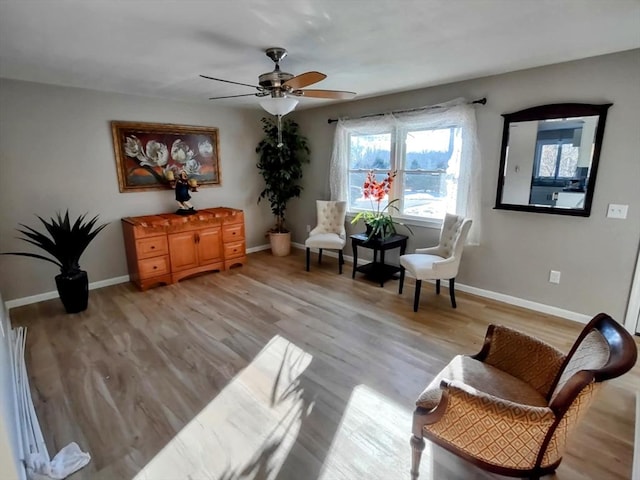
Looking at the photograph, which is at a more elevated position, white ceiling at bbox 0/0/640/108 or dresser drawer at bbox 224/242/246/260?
white ceiling at bbox 0/0/640/108

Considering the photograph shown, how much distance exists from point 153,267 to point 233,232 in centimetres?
115

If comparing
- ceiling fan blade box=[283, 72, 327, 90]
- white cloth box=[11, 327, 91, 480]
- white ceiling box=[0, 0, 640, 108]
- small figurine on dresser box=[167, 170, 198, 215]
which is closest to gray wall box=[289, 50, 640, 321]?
white ceiling box=[0, 0, 640, 108]

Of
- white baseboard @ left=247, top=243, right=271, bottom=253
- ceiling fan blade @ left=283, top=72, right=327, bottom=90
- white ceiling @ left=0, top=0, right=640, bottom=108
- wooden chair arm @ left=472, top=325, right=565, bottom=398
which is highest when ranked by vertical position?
white ceiling @ left=0, top=0, right=640, bottom=108

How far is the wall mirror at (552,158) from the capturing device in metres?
2.83

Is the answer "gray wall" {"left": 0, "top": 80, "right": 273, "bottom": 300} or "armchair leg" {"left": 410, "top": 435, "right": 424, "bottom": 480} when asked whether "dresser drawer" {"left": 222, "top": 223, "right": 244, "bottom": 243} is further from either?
"armchair leg" {"left": 410, "top": 435, "right": 424, "bottom": 480}

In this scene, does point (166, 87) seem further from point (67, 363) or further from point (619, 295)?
point (619, 295)

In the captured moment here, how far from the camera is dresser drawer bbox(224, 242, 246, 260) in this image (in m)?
4.63

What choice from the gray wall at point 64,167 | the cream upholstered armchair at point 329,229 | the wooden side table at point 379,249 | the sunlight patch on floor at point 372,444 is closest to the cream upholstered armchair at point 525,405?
the sunlight patch on floor at point 372,444

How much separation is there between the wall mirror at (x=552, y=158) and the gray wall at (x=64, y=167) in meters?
3.97

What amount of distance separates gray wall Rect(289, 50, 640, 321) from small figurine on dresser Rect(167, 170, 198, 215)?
292 cm

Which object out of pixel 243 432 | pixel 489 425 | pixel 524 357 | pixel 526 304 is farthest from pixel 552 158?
pixel 243 432

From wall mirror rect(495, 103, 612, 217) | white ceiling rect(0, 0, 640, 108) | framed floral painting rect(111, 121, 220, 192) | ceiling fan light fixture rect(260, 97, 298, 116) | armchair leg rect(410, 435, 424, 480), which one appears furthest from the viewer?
framed floral painting rect(111, 121, 220, 192)

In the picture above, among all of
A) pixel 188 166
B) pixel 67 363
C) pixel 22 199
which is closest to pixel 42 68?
pixel 22 199

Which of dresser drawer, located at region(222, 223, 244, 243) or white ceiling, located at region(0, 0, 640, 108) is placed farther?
dresser drawer, located at region(222, 223, 244, 243)
